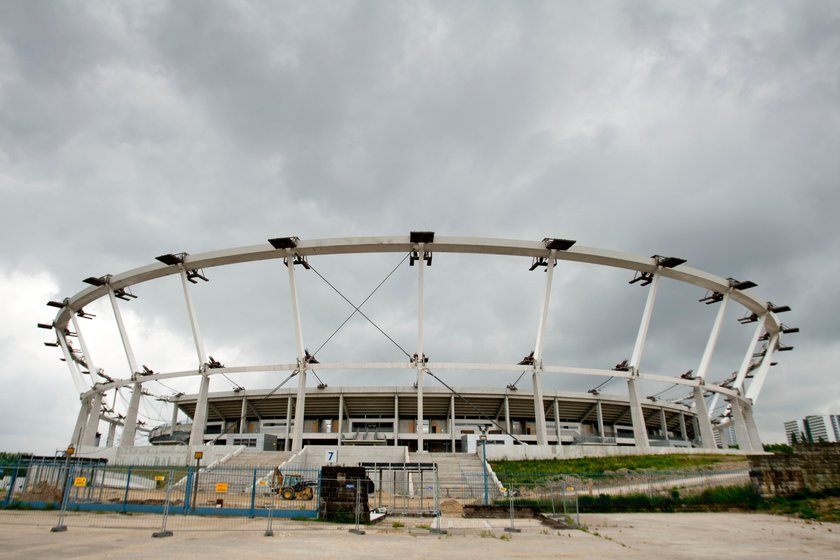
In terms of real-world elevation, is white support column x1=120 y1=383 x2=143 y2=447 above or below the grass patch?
above

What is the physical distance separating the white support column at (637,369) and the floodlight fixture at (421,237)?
19671 mm

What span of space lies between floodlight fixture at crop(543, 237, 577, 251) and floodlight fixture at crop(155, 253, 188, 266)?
3039 cm

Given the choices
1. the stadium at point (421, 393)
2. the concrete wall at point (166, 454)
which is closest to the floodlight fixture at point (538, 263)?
the stadium at point (421, 393)

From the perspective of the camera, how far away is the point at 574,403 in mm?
58938

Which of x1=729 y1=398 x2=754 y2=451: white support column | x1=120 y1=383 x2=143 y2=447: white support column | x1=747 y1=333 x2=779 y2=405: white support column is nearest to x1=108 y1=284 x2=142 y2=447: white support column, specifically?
x1=120 y1=383 x2=143 y2=447: white support column

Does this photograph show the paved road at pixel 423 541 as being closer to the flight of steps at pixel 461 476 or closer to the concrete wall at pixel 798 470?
the concrete wall at pixel 798 470

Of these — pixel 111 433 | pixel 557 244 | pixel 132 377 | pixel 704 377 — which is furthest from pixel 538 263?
pixel 111 433

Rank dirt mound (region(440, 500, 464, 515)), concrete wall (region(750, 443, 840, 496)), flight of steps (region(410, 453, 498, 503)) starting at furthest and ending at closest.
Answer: flight of steps (region(410, 453, 498, 503))
dirt mound (region(440, 500, 464, 515))
concrete wall (region(750, 443, 840, 496))

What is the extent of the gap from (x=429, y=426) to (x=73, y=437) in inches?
1608

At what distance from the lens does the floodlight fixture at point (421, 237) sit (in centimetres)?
3678

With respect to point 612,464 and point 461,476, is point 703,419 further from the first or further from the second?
point 461,476

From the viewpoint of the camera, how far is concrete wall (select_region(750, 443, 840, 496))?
21016mm

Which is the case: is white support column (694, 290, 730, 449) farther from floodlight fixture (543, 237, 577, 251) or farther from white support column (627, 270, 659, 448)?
floodlight fixture (543, 237, 577, 251)

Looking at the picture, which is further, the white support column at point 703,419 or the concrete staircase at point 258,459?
the white support column at point 703,419
